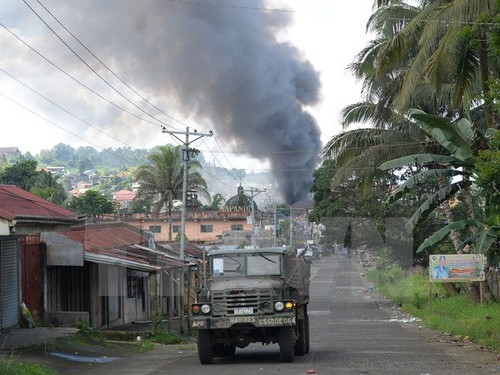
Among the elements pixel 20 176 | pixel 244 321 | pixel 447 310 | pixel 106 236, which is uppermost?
pixel 20 176

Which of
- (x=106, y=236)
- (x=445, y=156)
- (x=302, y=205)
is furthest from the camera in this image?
(x=302, y=205)

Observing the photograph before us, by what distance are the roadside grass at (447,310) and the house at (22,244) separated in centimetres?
994

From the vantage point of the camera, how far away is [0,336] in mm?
20922

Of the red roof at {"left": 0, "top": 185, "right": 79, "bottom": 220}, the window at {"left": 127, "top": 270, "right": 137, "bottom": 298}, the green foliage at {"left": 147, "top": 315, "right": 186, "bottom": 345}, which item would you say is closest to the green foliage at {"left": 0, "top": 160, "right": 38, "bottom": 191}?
the window at {"left": 127, "top": 270, "right": 137, "bottom": 298}

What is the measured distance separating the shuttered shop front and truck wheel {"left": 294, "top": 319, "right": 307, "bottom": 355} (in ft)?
24.3

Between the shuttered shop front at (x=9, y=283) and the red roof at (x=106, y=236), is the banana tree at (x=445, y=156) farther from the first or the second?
the shuttered shop front at (x=9, y=283)

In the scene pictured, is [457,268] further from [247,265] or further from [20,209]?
[20,209]

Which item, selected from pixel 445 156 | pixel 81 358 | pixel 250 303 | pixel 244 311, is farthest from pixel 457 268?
pixel 81 358

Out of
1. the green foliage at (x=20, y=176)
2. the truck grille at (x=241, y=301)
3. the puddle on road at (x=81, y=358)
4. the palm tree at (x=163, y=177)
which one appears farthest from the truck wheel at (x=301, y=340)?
the green foliage at (x=20, y=176)

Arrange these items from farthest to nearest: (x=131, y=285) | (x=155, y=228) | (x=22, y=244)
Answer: (x=155, y=228) < (x=131, y=285) < (x=22, y=244)

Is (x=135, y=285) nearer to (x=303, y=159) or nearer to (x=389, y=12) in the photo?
(x=389, y=12)

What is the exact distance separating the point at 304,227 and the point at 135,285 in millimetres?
71760

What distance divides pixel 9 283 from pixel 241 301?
765 centimetres

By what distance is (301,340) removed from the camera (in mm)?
19094
